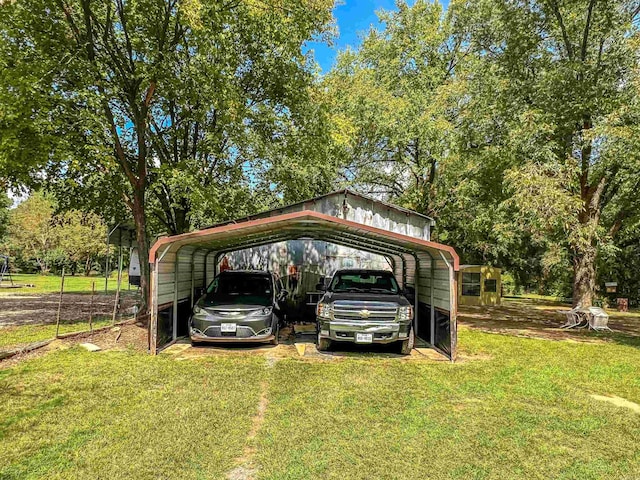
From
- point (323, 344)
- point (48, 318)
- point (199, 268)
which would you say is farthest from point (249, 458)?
point (48, 318)

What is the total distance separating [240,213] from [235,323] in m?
8.79

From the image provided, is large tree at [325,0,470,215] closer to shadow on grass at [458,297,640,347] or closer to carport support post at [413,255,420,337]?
shadow on grass at [458,297,640,347]

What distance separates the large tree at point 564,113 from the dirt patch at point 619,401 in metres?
5.59

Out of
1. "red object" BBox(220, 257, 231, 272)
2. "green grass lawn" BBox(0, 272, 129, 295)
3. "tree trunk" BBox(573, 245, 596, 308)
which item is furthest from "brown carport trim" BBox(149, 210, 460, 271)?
"green grass lawn" BBox(0, 272, 129, 295)

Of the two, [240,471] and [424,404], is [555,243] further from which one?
[240,471]

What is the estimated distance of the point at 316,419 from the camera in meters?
5.00

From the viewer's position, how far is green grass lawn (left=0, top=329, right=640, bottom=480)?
12.7 ft

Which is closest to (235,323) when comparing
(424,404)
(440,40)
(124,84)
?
(424,404)

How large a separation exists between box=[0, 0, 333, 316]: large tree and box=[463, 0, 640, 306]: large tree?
20.2ft

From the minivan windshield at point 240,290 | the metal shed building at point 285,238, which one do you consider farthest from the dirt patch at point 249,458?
the minivan windshield at point 240,290

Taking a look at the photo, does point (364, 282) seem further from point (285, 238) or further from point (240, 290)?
point (285, 238)

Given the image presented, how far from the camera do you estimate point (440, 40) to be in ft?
66.1

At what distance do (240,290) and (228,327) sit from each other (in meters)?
1.29

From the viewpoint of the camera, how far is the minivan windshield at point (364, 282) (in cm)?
952
